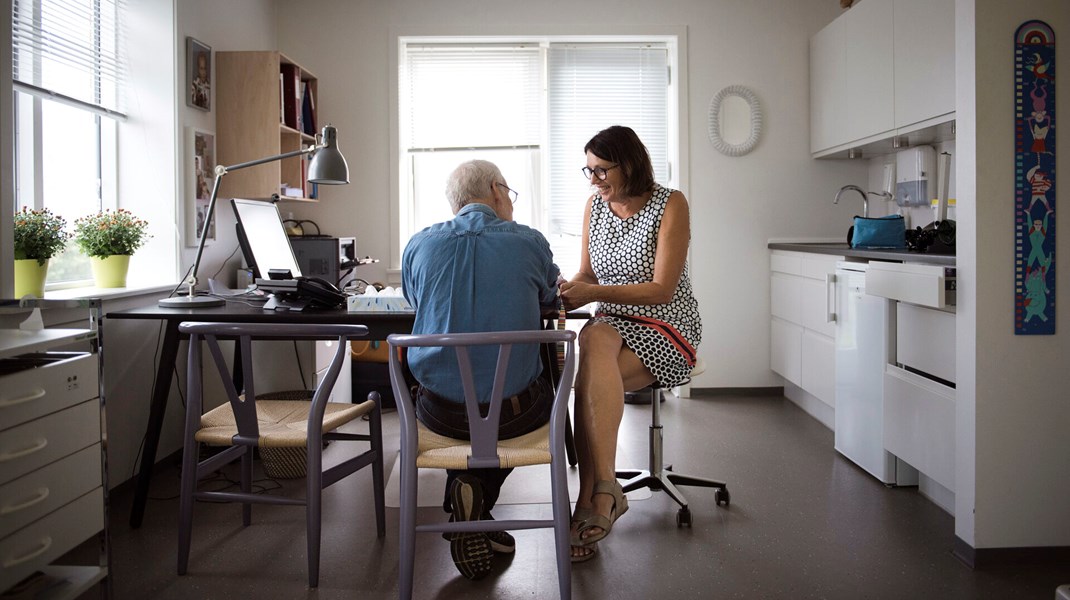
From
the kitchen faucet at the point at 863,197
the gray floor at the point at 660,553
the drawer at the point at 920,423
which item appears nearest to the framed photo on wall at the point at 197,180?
the gray floor at the point at 660,553

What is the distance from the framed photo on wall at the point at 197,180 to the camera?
12.2 ft

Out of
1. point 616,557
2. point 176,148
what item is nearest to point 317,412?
point 616,557

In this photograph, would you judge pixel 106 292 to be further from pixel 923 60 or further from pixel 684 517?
pixel 923 60

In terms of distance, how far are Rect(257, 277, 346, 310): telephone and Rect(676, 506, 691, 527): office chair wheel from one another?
1.36 meters

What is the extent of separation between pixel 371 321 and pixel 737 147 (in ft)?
10.3

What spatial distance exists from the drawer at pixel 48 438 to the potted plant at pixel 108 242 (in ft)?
4.59

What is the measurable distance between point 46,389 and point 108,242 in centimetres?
154

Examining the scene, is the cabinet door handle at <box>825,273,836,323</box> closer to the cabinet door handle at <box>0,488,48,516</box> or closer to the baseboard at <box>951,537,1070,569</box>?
the baseboard at <box>951,537,1070,569</box>

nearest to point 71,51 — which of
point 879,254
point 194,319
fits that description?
point 194,319

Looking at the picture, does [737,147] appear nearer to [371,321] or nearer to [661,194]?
[661,194]

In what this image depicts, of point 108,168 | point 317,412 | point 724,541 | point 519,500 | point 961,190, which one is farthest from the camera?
point 108,168

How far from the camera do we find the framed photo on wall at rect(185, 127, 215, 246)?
12.2 ft

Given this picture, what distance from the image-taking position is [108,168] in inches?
139

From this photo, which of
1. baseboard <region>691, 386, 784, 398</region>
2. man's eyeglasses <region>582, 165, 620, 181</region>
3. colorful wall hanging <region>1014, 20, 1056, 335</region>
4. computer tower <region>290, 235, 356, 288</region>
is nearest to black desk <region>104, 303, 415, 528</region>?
man's eyeglasses <region>582, 165, 620, 181</region>
